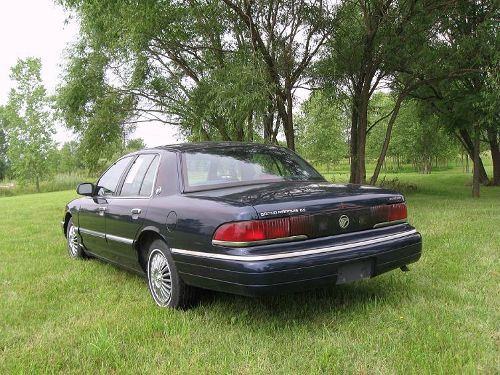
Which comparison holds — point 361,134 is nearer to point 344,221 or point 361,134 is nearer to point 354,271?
point 344,221

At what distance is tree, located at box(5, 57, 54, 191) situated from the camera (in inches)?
1499

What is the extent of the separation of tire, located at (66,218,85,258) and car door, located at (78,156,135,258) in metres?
0.56

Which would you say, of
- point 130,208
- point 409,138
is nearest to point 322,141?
point 409,138

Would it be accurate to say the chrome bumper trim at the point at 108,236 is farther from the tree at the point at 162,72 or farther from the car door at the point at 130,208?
the tree at the point at 162,72

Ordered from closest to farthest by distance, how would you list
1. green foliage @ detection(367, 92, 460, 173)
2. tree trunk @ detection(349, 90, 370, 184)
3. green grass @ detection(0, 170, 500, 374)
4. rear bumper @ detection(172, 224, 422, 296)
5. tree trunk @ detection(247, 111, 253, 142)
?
green grass @ detection(0, 170, 500, 374), rear bumper @ detection(172, 224, 422, 296), tree trunk @ detection(247, 111, 253, 142), tree trunk @ detection(349, 90, 370, 184), green foliage @ detection(367, 92, 460, 173)

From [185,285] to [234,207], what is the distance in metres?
1.00

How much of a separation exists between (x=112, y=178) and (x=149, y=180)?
→ 1206mm

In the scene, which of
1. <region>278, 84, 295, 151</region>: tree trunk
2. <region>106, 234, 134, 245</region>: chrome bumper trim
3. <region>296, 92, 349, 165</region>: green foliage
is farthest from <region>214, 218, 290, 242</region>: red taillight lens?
<region>296, 92, 349, 165</region>: green foliage

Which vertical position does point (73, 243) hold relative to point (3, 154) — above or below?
below

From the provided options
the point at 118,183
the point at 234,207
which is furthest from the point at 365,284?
the point at 118,183

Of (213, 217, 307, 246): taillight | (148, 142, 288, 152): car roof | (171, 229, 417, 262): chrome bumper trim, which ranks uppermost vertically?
(148, 142, 288, 152): car roof

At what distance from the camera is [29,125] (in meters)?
38.8

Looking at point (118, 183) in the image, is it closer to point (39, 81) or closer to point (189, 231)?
point (189, 231)

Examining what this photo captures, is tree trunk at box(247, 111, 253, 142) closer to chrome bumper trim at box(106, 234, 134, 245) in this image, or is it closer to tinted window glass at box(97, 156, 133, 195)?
tinted window glass at box(97, 156, 133, 195)
